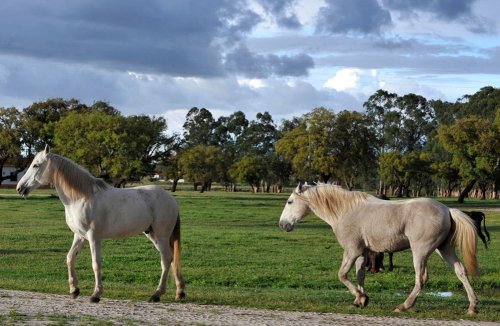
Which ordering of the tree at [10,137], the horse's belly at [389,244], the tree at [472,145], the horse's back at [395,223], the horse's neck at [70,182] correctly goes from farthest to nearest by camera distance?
the tree at [10,137] → the tree at [472,145] → the horse's neck at [70,182] → the horse's belly at [389,244] → the horse's back at [395,223]

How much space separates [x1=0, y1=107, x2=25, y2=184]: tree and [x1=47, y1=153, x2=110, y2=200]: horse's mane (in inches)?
2856

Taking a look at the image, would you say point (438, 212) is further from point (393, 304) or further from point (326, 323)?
point (326, 323)

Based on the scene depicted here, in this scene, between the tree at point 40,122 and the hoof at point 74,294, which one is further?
the tree at point 40,122

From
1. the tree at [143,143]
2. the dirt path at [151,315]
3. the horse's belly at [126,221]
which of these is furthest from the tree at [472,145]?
the dirt path at [151,315]

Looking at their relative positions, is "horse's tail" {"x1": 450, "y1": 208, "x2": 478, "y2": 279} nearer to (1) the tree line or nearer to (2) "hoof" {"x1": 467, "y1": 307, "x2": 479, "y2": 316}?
(2) "hoof" {"x1": 467, "y1": 307, "x2": 479, "y2": 316}

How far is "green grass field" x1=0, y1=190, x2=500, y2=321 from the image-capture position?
40.3ft

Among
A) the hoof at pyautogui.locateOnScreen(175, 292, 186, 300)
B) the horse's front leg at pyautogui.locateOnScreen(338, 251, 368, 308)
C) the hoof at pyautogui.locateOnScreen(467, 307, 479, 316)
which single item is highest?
the horse's front leg at pyautogui.locateOnScreen(338, 251, 368, 308)

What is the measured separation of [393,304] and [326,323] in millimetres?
2731

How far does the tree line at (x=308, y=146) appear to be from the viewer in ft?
228

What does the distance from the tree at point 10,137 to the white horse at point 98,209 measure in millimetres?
72510

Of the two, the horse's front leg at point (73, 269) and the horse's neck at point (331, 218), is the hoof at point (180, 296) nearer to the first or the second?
the horse's front leg at point (73, 269)

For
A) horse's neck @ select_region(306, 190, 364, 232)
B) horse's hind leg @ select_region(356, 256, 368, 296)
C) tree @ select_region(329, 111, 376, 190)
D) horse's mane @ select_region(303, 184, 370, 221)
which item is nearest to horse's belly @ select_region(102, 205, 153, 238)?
horse's mane @ select_region(303, 184, 370, 221)

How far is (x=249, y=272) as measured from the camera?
1811 centimetres

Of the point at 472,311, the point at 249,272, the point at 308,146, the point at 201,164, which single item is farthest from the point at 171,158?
the point at 472,311
